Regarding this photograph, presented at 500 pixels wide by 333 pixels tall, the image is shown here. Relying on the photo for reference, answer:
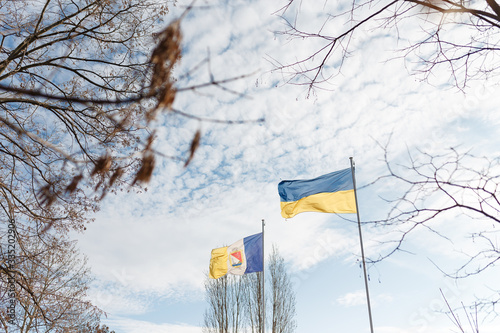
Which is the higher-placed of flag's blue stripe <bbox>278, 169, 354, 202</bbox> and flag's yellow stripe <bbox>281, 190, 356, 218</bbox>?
flag's blue stripe <bbox>278, 169, 354, 202</bbox>

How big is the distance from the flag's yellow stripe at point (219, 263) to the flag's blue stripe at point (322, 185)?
16.9 ft

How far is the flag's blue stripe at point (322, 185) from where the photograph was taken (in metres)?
10.6

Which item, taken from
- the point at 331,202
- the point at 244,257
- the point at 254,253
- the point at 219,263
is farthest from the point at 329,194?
the point at 219,263

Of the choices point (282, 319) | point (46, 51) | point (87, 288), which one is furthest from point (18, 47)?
point (282, 319)

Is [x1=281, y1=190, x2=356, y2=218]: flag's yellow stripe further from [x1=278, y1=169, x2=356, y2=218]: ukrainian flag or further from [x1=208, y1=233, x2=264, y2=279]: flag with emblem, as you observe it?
[x1=208, y1=233, x2=264, y2=279]: flag with emblem

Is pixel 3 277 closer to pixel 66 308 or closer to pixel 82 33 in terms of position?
pixel 66 308

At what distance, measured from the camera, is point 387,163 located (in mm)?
2840

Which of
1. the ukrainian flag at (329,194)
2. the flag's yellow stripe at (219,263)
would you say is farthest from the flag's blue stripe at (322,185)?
the flag's yellow stripe at (219,263)

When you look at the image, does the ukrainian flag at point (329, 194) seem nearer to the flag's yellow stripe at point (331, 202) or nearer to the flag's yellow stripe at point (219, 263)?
the flag's yellow stripe at point (331, 202)

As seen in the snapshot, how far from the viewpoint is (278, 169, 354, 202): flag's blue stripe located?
10.6m

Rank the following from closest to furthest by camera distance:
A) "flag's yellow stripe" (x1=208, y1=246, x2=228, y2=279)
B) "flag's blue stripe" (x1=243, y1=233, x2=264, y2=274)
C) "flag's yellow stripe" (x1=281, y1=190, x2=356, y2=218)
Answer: "flag's yellow stripe" (x1=281, y1=190, x2=356, y2=218)
"flag's blue stripe" (x1=243, y1=233, x2=264, y2=274)
"flag's yellow stripe" (x1=208, y1=246, x2=228, y2=279)

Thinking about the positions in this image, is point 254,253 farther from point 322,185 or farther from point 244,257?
point 322,185

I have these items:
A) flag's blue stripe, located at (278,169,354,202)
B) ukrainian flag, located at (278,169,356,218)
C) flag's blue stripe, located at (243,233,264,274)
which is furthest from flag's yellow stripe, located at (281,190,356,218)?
flag's blue stripe, located at (243,233,264,274)

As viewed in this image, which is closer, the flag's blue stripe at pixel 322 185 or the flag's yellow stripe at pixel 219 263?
the flag's blue stripe at pixel 322 185
